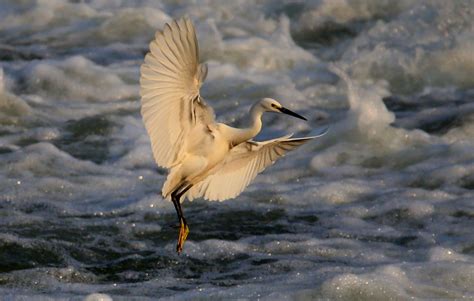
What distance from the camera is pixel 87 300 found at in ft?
17.7

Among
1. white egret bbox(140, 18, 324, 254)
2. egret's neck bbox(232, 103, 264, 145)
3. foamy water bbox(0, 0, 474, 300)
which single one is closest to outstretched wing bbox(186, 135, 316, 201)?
white egret bbox(140, 18, 324, 254)

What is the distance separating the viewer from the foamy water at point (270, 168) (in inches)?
234

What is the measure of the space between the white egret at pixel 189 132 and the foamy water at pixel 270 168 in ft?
1.41

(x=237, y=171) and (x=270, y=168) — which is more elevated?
(x=237, y=171)

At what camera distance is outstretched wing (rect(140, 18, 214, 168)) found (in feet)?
16.8

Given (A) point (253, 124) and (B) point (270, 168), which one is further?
(B) point (270, 168)

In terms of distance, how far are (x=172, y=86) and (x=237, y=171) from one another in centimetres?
96

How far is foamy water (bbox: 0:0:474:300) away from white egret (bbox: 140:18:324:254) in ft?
1.41

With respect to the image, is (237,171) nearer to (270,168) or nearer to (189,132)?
(189,132)

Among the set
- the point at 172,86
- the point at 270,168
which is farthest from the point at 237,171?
the point at 270,168

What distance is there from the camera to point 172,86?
5297 millimetres

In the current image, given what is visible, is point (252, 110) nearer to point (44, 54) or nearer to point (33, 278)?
point (33, 278)

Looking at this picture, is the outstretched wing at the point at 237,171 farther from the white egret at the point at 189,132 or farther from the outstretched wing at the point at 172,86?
the outstretched wing at the point at 172,86

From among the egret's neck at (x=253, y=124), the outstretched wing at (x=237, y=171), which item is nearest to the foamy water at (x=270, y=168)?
the outstretched wing at (x=237, y=171)
